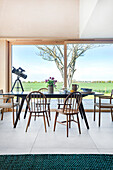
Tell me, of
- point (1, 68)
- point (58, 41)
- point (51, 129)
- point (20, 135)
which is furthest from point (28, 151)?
point (58, 41)

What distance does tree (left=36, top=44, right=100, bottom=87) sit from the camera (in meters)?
5.14

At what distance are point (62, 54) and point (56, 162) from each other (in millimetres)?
3835

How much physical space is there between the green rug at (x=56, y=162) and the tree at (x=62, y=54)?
3.28 m

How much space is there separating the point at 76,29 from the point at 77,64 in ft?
3.61

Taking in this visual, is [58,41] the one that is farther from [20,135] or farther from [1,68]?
[20,135]

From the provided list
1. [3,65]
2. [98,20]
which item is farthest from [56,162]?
[3,65]

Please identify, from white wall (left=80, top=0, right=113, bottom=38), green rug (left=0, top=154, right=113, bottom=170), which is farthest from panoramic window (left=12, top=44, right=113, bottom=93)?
green rug (left=0, top=154, right=113, bottom=170)

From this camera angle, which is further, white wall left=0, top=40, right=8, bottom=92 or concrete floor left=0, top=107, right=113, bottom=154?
white wall left=0, top=40, right=8, bottom=92

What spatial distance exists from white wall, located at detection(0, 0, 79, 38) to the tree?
0.48m

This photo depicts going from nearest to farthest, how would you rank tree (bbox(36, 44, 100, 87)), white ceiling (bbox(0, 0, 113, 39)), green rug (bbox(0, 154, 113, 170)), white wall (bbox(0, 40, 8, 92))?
1. green rug (bbox(0, 154, 113, 170))
2. white ceiling (bbox(0, 0, 113, 39))
3. white wall (bbox(0, 40, 8, 92))
4. tree (bbox(36, 44, 100, 87))

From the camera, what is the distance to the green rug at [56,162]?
5.90ft

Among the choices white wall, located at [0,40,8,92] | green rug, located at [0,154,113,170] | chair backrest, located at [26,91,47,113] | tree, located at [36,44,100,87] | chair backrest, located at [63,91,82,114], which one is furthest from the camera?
tree, located at [36,44,100,87]

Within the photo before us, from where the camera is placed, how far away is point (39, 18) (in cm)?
474

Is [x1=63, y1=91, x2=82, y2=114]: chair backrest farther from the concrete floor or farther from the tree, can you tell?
the tree
